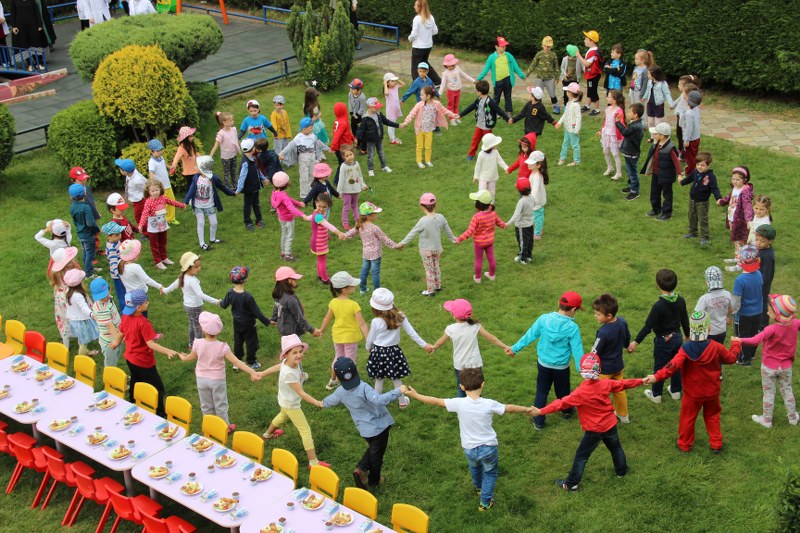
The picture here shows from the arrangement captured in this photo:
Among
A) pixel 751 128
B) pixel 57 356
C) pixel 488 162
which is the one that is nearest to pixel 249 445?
pixel 57 356

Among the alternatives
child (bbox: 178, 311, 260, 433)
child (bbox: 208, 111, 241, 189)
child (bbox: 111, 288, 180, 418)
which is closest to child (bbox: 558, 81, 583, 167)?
child (bbox: 208, 111, 241, 189)

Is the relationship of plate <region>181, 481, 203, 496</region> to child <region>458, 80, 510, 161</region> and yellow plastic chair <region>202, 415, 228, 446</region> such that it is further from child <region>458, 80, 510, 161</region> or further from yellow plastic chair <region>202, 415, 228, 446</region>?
child <region>458, 80, 510, 161</region>

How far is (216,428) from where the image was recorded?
9.69 metres

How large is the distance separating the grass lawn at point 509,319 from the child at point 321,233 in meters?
0.27

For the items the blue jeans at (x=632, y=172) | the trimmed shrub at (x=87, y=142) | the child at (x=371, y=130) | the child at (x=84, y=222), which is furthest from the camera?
the trimmed shrub at (x=87, y=142)

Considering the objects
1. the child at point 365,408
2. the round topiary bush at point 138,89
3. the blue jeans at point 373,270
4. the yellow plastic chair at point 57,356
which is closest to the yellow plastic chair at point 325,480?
the child at point 365,408

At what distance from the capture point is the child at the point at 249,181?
15203 mm

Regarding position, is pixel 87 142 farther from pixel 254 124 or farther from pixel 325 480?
pixel 325 480

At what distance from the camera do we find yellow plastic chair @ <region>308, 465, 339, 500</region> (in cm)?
868

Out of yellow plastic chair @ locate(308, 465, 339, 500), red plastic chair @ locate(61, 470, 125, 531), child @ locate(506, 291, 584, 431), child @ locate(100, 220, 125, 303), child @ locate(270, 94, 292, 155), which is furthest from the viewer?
child @ locate(270, 94, 292, 155)

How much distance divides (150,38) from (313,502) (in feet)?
43.0

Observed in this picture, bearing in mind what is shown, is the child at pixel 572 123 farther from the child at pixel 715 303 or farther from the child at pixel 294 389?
the child at pixel 294 389

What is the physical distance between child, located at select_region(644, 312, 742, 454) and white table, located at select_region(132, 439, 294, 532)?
410 centimetres

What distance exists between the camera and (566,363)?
9.92 m
